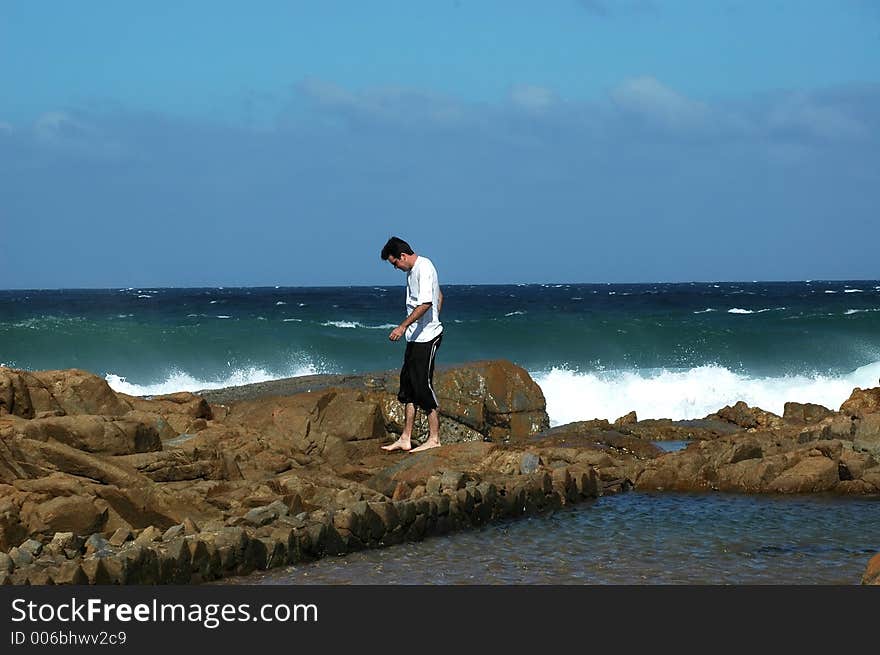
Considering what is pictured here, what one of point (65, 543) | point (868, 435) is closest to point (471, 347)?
point (868, 435)

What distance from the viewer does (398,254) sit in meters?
10.9

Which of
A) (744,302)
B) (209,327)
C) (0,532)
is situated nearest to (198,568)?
(0,532)

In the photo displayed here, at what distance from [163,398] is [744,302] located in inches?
2174

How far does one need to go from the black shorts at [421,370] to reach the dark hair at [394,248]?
89cm

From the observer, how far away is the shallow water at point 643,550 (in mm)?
7000

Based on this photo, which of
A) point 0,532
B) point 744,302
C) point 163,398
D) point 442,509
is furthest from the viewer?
point 744,302

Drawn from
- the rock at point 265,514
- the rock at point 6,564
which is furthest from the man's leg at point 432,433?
the rock at point 6,564

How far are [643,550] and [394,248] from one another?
429cm

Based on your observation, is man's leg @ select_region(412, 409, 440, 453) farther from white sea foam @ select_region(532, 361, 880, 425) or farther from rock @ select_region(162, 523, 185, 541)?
white sea foam @ select_region(532, 361, 880, 425)

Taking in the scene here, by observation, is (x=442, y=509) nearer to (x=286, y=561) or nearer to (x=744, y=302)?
(x=286, y=561)

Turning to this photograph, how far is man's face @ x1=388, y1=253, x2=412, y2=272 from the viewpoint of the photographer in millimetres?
10891

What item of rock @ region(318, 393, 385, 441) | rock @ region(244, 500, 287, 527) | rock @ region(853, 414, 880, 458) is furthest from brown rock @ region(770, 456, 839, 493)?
rock @ region(244, 500, 287, 527)

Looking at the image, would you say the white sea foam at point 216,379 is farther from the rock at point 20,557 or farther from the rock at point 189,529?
the rock at point 20,557

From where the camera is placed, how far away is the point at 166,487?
352 inches
